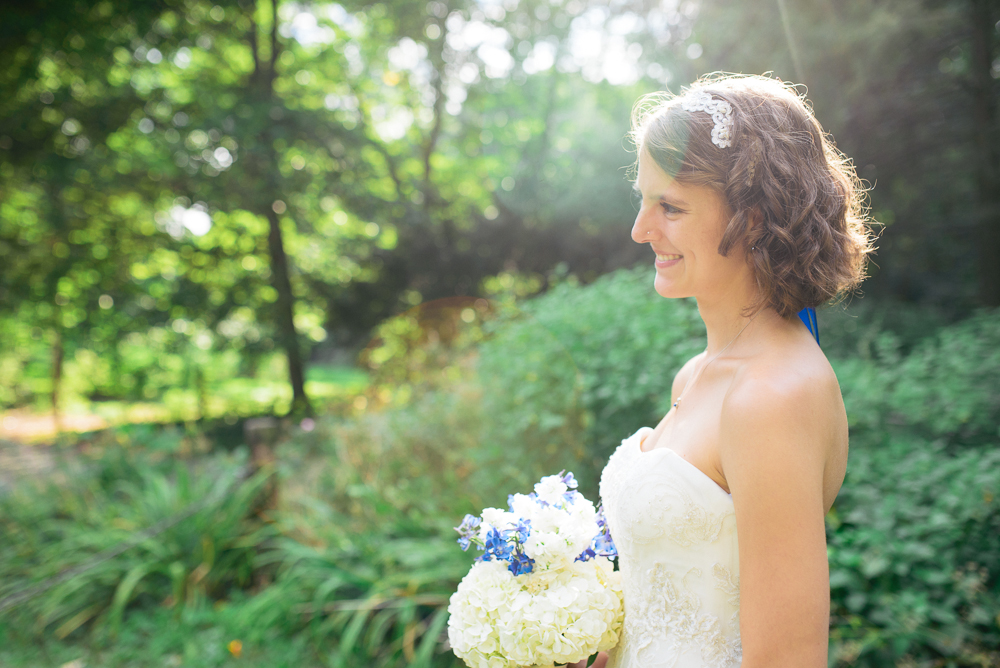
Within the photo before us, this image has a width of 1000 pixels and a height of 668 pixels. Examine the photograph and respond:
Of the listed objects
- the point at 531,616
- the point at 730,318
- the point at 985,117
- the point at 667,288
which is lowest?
the point at 531,616

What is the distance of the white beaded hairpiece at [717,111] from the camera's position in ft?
4.17

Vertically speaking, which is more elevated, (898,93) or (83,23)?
(83,23)

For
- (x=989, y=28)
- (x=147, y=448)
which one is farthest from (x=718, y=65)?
(x=147, y=448)

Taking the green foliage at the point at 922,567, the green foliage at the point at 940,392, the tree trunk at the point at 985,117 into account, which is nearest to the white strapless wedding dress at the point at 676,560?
the green foliage at the point at 922,567

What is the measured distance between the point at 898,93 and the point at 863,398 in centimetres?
492

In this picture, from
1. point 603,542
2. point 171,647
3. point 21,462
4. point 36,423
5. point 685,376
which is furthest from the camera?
point 36,423

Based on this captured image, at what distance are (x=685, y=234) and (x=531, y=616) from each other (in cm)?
100

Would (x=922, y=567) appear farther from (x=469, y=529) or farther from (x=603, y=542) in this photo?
(x=469, y=529)

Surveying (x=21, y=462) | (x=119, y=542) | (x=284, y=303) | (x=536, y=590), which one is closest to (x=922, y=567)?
(x=536, y=590)

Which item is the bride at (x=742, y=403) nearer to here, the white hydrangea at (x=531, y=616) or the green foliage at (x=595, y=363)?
the white hydrangea at (x=531, y=616)

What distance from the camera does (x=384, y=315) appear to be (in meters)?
12.1

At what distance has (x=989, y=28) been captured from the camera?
5.83 m

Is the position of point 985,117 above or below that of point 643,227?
above

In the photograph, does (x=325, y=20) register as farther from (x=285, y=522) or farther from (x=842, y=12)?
(x=285, y=522)
